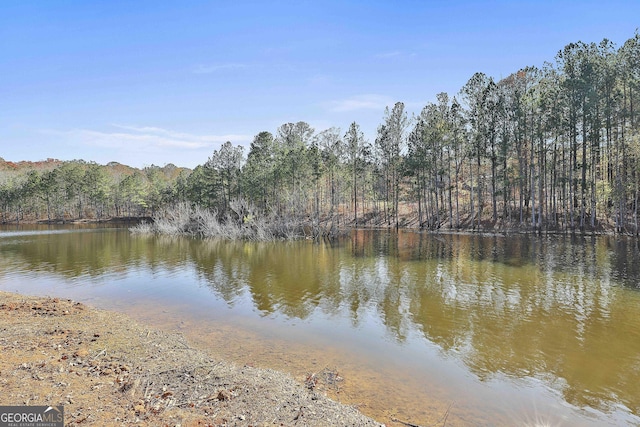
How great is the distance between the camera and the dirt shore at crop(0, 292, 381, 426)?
5156 millimetres

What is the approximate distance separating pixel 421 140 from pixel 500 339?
4046cm

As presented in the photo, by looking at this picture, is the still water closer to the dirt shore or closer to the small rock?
the dirt shore

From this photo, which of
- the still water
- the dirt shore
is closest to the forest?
the still water

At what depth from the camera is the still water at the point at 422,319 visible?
23.1 feet

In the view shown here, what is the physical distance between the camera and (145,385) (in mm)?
6254

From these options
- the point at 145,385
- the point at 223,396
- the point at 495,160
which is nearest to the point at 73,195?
the point at 495,160

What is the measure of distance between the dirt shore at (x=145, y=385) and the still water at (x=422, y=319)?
1.22m

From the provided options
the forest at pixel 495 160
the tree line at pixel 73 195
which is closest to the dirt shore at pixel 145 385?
the forest at pixel 495 160

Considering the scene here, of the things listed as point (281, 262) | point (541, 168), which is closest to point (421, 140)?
point (541, 168)
